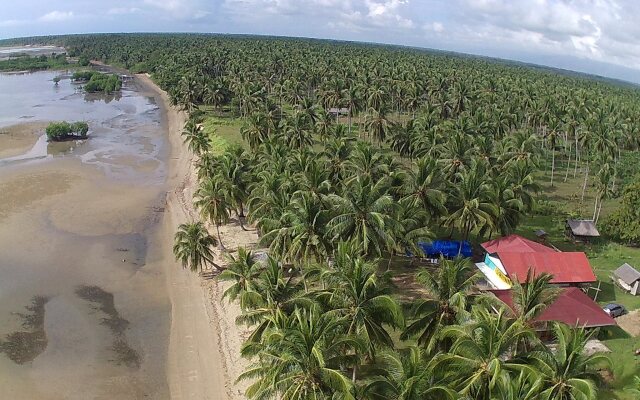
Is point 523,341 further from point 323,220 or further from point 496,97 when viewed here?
point 496,97

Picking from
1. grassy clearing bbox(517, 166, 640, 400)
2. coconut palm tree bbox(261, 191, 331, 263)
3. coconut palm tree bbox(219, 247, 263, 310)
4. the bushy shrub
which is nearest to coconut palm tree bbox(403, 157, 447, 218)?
coconut palm tree bbox(261, 191, 331, 263)

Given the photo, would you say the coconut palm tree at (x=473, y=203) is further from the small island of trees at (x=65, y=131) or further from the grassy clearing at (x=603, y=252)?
the small island of trees at (x=65, y=131)

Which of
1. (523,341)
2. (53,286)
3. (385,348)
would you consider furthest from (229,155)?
(523,341)

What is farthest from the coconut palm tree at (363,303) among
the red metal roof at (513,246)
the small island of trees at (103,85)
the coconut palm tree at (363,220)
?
the small island of trees at (103,85)

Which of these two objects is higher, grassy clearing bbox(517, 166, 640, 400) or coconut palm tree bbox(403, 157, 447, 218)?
coconut palm tree bbox(403, 157, 447, 218)

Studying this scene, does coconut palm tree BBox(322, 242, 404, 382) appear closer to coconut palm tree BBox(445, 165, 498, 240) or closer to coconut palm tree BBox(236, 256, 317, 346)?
coconut palm tree BBox(236, 256, 317, 346)

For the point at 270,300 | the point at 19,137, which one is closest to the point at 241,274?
the point at 270,300
